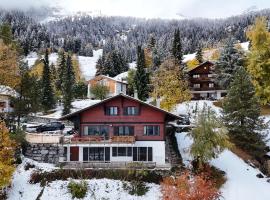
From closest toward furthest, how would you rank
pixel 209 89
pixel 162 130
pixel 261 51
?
pixel 162 130 → pixel 261 51 → pixel 209 89

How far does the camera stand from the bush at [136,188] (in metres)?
48.6

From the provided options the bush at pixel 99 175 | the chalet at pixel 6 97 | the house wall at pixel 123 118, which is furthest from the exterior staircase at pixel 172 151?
the chalet at pixel 6 97

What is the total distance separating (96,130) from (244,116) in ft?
62.5

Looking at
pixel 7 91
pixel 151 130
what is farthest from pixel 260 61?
pixel 7 91

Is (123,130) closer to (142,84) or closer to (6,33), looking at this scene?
(142,84)

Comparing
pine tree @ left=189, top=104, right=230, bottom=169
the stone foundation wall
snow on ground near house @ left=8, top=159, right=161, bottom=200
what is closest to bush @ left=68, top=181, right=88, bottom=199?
snow on ground near house @ left=8, top=159, right=161, bottom=200

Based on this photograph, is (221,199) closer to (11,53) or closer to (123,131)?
(123,131)

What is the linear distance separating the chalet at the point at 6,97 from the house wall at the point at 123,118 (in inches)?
696

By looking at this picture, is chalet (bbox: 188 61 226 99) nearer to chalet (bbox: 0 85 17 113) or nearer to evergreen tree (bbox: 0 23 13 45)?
chalet (bbox: 0 85 17 113)

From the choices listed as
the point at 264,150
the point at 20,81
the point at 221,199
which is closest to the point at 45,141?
the point at 20,81

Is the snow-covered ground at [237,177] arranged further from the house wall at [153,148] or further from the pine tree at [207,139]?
the house wall at [153,148]

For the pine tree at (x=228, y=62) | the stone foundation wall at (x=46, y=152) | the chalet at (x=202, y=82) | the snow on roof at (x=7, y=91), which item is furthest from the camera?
the chalet at (x=202, y=82)

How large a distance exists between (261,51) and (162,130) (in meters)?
28.3

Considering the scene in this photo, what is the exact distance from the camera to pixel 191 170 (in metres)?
52.8
